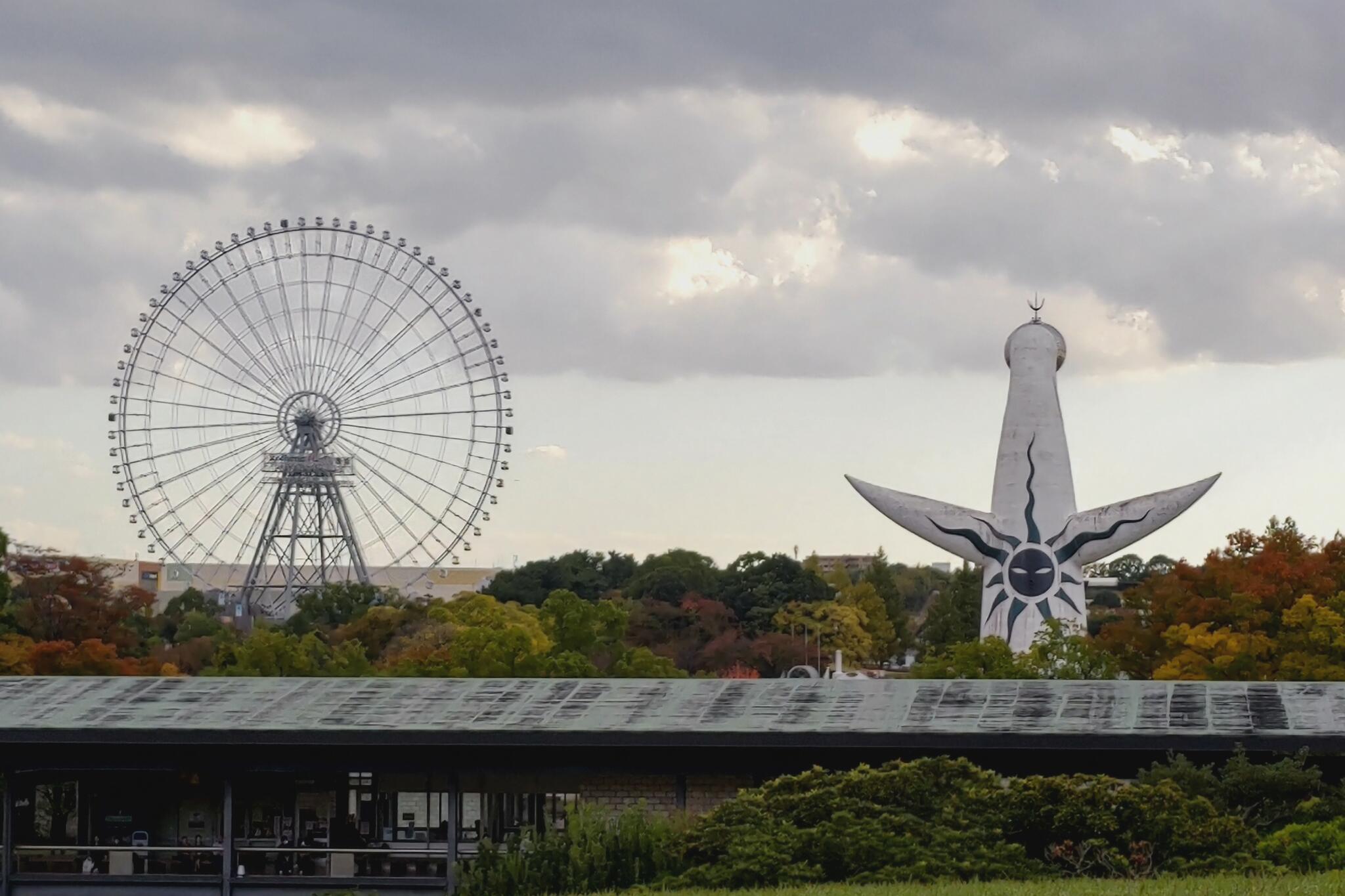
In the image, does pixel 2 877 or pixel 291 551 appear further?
pixel 291 551

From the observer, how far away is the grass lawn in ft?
63.0

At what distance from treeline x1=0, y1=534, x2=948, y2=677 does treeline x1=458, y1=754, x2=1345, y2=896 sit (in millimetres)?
31008

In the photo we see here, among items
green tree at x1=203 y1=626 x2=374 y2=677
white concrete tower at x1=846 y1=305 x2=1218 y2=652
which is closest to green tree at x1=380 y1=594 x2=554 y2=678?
green tree at x1=203 y1=626 x2=374 y2=677

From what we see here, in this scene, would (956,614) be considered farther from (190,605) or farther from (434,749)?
(434,749)

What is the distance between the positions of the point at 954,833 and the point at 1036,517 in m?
37.3

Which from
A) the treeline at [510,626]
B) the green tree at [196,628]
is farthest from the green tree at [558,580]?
the green tree at [196,628]

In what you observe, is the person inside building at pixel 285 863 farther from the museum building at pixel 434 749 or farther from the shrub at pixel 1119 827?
the shrub at pixel 1119 827

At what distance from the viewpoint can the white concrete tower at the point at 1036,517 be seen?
196 ft

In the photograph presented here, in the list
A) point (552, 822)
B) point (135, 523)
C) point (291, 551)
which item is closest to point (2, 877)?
point (552, 822)

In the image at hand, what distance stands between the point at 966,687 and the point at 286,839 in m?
11.1

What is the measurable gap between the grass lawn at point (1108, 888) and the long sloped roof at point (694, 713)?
4.40m

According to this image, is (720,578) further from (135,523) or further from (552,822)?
(552,822)

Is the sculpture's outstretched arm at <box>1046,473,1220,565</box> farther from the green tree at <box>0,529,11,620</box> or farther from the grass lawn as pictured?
the grass lawn

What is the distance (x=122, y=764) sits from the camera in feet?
97.2
